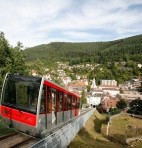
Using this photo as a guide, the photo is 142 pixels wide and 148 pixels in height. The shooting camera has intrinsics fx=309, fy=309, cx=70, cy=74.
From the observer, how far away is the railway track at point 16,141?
15.0 meters

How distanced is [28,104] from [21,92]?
0.81 m

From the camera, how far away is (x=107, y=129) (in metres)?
37.1

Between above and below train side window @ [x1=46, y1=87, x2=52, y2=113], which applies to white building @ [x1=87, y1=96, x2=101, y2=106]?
below

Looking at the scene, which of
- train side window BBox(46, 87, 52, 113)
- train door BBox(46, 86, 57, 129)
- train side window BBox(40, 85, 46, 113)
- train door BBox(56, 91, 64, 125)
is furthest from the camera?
train door BBox(56, 91, 64, 125)

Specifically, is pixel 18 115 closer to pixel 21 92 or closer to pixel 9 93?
pixel 21 92

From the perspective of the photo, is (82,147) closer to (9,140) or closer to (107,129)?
(9,140)

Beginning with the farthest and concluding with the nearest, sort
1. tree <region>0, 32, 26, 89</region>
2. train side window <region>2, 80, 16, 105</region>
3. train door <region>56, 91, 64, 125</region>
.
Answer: tree <region>0, 32, 26, 89</region>
train door <region>56, 91, 64, 125</region>
train side window <region>2, 80, 16, 105</region>

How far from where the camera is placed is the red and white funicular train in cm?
1527

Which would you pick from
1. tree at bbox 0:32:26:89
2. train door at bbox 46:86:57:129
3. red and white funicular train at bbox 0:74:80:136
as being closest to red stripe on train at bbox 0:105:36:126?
red and white funicular train at bbox 0:74:80:136

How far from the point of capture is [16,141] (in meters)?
16.1

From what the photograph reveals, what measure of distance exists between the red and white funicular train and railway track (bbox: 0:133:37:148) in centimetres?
62

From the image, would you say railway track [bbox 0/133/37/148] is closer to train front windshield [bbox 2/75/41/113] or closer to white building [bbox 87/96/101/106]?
train front windshield [bbox 2/75/41/113]

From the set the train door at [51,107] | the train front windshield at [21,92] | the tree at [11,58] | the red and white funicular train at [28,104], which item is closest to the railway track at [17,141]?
the red and white funicular train at [28,104]

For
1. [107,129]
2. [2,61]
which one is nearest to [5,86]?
[107,129]
